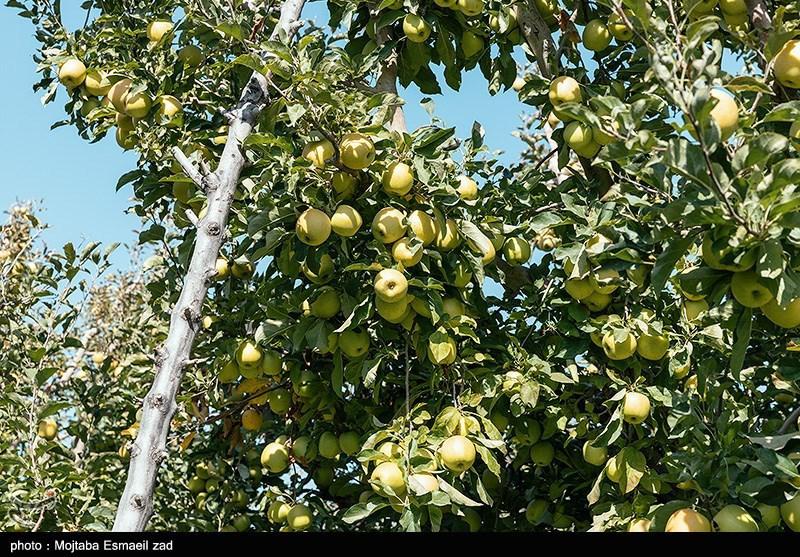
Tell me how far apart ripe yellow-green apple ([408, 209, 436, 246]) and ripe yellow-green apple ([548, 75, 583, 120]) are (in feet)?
2.63

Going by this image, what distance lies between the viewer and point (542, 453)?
3818mm

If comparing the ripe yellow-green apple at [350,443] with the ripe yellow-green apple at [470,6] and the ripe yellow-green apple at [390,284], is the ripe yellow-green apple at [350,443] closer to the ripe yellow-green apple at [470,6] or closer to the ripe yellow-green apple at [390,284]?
the ripe yellow-green apple at [390,284]

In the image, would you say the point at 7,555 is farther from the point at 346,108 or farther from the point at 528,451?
the point at 528,451

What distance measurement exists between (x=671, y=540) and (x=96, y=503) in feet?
10.5

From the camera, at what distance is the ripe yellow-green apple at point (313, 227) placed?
314 centimetres

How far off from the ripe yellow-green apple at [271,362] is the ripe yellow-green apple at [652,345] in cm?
155

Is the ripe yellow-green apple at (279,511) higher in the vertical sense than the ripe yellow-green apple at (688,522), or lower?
higher

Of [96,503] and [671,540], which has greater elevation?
[96,503]

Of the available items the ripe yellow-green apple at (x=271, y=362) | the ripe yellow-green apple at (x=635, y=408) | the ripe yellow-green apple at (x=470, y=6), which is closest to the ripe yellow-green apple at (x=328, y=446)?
the ripe yellow-green apple at (x=271, y=362)

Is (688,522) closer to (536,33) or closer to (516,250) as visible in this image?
(516,250)

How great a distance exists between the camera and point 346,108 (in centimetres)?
315

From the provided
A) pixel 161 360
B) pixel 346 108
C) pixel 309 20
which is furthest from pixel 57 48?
pixel 161 360

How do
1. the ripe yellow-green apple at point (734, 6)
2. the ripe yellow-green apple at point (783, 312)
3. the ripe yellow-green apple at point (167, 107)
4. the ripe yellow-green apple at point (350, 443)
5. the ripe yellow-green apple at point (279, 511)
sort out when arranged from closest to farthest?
the ripe yellow-green apple at point (783, 312) → the ripe yellow-green apple at point (734, 6) → the ripe yellow-green apple at point (167, 107) → the ripe yellow-green apple at point (350, 443) → the ripe yellow-green apple at point (279, 511)

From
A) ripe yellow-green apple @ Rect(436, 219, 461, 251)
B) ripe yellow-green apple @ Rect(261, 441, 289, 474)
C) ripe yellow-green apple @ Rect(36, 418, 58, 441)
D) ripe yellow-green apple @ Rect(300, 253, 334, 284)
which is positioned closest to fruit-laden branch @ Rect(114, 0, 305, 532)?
ripe yellow-green apple @ Rect(300, 253, 334, 284)
